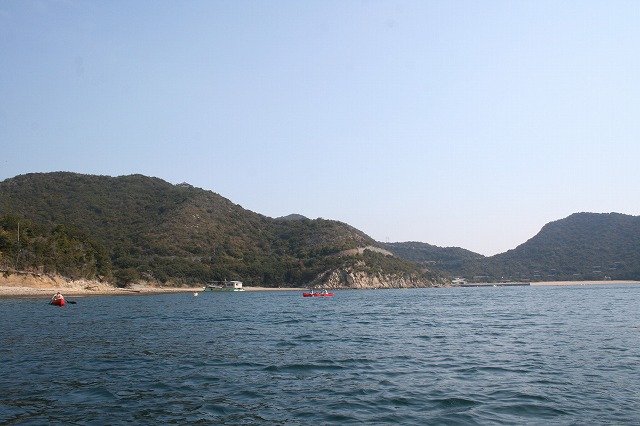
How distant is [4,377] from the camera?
20.0 metres

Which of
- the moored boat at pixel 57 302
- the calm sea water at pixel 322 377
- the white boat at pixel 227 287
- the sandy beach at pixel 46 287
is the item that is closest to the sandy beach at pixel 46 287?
the sandy beach at pixel 46 287

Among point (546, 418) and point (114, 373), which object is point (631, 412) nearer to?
point (546, 418)

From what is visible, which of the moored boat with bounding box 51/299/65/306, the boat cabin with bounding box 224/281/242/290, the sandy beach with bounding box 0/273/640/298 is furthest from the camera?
the boat cabin with bounding box 224/281/242/290

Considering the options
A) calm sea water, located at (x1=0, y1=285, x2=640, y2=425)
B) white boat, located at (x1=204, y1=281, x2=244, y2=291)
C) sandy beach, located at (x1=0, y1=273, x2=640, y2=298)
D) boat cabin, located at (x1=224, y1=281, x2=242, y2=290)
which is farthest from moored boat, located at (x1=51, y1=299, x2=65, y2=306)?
boat cabin, located at (x1=224, y1=281, x2=242, y2=290)

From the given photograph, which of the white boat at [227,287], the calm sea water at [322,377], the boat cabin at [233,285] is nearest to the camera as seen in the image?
the calm sea water at [322,377]

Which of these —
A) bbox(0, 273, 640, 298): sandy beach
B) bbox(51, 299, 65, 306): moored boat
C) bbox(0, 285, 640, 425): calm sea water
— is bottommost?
bbox(0, 285, 640, 425): calm sea water

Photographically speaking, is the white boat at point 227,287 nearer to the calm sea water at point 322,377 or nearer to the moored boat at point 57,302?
the moored boat at point 57,302

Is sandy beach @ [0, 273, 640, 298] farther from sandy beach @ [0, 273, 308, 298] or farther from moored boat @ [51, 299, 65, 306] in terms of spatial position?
moored boat @ [51, 299, 65, 306]

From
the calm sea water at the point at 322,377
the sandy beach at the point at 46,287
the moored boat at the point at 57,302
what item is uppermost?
the sandy beach at the point at 46,287

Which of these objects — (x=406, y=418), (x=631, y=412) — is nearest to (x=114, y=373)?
(x=406, y=418)

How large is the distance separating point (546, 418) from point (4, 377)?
63.7 feet

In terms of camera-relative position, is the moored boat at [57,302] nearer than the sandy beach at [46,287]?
Yes

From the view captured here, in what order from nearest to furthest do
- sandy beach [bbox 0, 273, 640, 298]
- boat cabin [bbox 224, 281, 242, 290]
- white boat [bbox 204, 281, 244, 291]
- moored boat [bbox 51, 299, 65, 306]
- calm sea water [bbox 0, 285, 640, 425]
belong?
1. calm sea water [bbox 0, 285, 640, 425]
2. moored boat [bbox 51, 299, 65, 306]
3. sandy beach [bbox 0, 273, 640, 298]
4. white boat [bbox 204, 281, 244, 291]
5. boat cabin [bbox 224, 281, 242, 290]

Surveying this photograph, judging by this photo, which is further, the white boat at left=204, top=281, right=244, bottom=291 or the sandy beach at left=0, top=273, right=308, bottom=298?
the white boat at left=204, top=281, right=244, bottom=291
